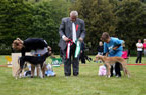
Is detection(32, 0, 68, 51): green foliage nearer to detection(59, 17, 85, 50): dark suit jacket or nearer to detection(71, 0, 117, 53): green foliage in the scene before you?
detection(71, 0, 117, 53): green foliage

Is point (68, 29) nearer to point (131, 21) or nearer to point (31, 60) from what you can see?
point (31, 60)

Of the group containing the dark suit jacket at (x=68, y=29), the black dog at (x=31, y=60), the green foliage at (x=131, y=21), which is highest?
the green foliage at (x=131, y=21)

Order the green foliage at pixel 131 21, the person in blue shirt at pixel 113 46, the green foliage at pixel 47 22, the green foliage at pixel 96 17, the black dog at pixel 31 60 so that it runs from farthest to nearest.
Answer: the green foliage at pixel 47 22 → the green foliage at pixel 131 21 → the green foliage at pixel 96 17 → the person in blue shirt at pixel 113 46 → the black dog at pixel 31 60

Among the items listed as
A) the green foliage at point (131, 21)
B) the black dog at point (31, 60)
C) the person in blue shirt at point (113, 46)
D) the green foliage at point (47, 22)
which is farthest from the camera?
the green foliage at point (47, 22)

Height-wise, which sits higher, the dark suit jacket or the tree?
the tree

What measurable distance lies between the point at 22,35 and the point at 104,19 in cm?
1563

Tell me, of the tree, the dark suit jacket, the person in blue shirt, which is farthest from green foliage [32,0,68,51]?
the person in blue shirt

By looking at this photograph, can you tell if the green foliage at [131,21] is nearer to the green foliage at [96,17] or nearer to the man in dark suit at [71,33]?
the green foliage at [96,17]

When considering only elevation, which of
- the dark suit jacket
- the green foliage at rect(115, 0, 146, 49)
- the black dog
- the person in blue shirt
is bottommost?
the black dog

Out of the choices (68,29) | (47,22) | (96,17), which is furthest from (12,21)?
(68,29)

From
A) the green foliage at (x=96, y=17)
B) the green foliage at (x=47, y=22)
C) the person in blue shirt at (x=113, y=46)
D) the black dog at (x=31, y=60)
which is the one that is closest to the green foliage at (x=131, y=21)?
the green foliage at (x=96, y=17)

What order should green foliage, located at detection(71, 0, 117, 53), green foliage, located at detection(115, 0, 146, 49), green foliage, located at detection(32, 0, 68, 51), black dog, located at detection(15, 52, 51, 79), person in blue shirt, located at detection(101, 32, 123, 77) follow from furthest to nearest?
green foliage, located at detection(32, 0, 68, 51) < green foliage, located at detection(115, 0, 146, 49) < green foliage, located at detection(71, 0, 117, 53) < person in blue shirt, located at detection(101, 32, 123, 77) < black dog, located at detection(15, 52, 51, 79)

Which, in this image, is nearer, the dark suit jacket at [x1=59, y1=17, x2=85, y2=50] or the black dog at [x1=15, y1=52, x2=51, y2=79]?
the black dog at [x1=15, y1=52, x2=51, y2=79]

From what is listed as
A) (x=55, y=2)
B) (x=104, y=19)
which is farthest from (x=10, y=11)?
(x=104, y=19)
